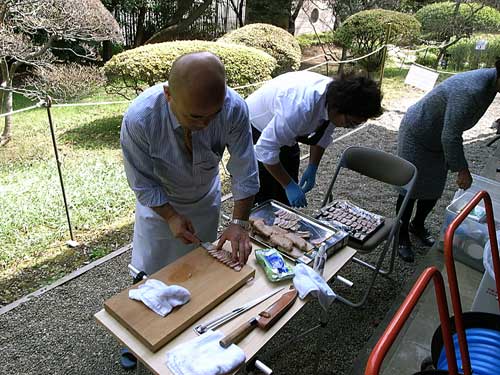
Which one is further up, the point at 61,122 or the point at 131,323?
the point at 131,323

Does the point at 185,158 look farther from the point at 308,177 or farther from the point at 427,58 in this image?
the point at 427,58

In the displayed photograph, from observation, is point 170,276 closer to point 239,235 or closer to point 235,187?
point 239,235

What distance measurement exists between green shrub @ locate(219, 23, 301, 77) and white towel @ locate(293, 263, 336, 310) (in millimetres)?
5830

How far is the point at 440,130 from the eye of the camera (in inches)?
105

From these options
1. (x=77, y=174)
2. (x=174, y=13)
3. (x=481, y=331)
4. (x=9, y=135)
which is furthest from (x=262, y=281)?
(x=174, y=13)

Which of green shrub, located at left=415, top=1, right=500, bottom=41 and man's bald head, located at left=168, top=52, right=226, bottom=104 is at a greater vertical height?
man's bald head, located at left=168, top=52, right=226, bottom=104

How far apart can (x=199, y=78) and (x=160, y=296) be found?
0.77m

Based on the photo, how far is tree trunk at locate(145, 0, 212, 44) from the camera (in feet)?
32.0

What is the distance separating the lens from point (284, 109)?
2.13 meters

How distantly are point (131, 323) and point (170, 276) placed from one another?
261 millimetres

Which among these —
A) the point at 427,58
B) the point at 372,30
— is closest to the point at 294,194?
the point at 372,30

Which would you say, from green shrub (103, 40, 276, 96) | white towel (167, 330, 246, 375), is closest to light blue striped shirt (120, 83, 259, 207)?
white towel (167, 330, 246, 375)

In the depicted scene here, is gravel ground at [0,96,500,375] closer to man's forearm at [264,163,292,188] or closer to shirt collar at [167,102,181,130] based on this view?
man's forearm at [264,163,292,188]

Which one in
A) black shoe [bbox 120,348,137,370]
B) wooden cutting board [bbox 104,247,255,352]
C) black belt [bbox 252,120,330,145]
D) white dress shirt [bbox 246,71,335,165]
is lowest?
black shoe [bbox 120,348,137,370]
